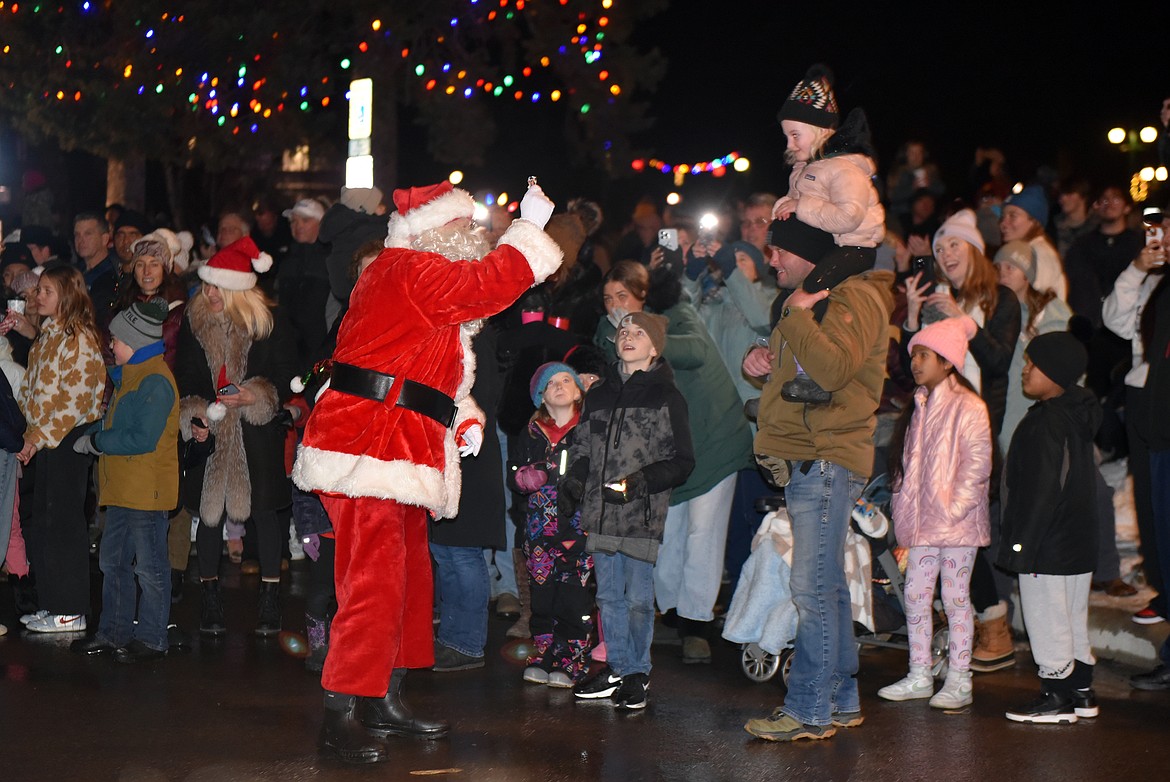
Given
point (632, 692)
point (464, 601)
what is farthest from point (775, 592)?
point (464, 601)

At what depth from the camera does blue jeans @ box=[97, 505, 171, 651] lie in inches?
309

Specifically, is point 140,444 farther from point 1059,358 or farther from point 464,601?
point 1059,358

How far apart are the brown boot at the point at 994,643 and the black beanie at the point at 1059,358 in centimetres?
148

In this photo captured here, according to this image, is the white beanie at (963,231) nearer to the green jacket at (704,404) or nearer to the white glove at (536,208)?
the green jacket at (704,404)

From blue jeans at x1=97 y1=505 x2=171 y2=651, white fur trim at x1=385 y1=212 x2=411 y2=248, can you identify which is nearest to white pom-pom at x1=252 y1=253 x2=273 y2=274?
blue jeans at x1=97 y1=505 x2=171 y2=651

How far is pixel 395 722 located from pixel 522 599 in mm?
2439

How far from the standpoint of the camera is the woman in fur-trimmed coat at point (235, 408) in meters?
8.56

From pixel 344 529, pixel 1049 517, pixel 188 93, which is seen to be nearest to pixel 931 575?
pixel 1049 517

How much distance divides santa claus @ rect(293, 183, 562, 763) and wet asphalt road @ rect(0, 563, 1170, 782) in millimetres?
376

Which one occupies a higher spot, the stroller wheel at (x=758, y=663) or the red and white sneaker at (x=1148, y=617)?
the red and white sneaker at (x=1148, y=617)

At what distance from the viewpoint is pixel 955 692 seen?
7102 mm

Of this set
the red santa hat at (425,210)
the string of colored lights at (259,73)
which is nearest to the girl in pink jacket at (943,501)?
the red santa hat at (425,210)

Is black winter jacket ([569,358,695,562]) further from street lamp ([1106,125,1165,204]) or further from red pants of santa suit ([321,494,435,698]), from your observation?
street lamp ([1106,125,1165,204])

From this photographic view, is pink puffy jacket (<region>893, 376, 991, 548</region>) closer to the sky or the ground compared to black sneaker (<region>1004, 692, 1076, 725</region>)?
closer to the sky
